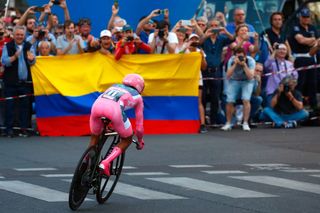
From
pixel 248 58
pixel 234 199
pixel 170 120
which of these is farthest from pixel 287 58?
pixel 234 199

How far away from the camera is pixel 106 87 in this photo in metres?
19.3

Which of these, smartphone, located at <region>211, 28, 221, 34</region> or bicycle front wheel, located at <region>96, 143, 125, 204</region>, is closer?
bicycle front wheel, located at <region>96, 143, 125, 204</region>

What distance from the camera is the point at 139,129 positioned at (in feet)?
37.9

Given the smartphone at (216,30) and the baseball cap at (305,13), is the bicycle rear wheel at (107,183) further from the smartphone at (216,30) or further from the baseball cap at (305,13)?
the baseball cap at (305,13)

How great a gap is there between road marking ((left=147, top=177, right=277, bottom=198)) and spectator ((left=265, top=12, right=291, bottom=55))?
840cm

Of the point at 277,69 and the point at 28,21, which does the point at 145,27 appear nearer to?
the point at 28,21

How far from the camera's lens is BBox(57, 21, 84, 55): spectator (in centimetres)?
1944

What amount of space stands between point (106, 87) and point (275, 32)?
4.18 m

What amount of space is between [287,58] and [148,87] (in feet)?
10.7

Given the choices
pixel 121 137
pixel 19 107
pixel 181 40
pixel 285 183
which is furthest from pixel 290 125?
pixel 121 137

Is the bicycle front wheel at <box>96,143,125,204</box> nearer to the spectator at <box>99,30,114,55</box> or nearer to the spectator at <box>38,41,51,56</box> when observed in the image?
the spectator at <box>99,30,114,55</box>

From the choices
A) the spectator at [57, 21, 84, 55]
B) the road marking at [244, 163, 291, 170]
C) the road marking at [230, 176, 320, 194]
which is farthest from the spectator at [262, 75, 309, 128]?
the road marking at [230, 176, 320, 194]

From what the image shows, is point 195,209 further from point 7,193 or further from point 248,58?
Answer: point 248,58

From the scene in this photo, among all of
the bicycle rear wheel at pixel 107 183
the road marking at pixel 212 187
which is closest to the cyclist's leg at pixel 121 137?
the bicycle rear wheel at pixel 107 183
